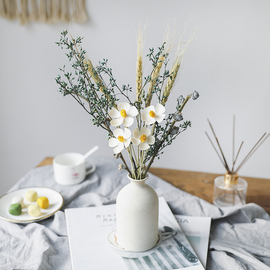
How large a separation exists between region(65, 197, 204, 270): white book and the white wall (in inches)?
31.8

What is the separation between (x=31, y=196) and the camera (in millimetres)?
1040

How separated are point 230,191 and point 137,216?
1.60 ft

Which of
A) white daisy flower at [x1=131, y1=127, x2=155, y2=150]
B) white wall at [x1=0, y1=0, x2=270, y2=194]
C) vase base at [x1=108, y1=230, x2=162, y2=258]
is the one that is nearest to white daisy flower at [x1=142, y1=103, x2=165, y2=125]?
white daisy flower at [x1=131, y1=127, x2=155, y2=150]

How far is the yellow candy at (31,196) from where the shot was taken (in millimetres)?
1041

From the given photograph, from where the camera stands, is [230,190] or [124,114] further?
[230,190]

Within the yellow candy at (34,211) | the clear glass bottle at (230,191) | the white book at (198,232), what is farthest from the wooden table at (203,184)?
the yellow candy at (34,211)

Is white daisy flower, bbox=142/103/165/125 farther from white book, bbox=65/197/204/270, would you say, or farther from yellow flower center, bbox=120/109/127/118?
white book, bbox=65/197/204/270

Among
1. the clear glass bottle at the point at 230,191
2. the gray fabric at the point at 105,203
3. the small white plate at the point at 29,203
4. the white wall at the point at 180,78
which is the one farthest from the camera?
the white wall at the point at 180,78

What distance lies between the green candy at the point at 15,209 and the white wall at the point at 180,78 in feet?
2.78

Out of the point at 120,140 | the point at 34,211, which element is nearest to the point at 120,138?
the point at 120,140

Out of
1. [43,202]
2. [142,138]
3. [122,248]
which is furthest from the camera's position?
[43,202]

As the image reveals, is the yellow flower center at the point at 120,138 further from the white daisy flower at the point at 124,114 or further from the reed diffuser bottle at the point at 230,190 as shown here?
the reed diffuser bottle at the point at 230,190

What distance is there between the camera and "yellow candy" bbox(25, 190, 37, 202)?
104 centimetres

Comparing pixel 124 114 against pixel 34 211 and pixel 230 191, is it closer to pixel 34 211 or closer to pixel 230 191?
pixel 34 211
